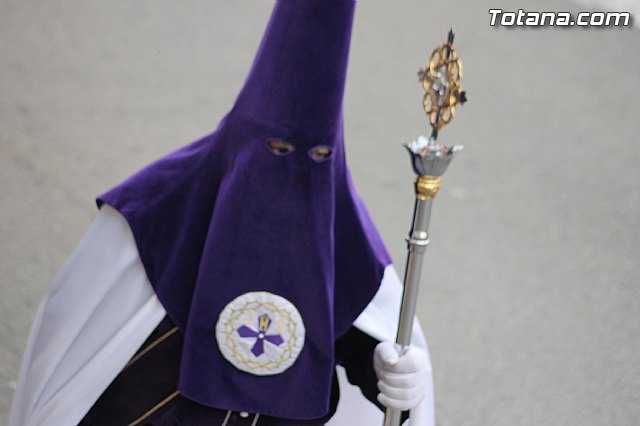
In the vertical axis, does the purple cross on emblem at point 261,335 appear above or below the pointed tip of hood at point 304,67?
below

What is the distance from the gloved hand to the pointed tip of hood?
0.51m

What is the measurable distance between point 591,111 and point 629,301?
2.28m

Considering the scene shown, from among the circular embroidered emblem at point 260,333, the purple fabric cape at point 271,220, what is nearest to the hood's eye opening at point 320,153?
the purple fabric cape at point 271,220

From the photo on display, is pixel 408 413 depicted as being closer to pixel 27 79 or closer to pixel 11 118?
pixel 11 118

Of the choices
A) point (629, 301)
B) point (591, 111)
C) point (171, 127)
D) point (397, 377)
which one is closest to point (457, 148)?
point (397, 377)

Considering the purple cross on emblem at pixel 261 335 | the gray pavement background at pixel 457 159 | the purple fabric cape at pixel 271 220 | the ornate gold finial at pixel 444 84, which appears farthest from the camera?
the gray pavement background at pixel 457 159

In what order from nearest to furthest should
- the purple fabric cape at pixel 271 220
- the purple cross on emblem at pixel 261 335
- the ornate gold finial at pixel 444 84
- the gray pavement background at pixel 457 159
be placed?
1. the ornate gold finial at pixel 444 84
2. the purple fabric cape at pixel 271 220
3. the purple cross on emblem at pixel 261 335
4. the gray pavement background at pixel 457 159

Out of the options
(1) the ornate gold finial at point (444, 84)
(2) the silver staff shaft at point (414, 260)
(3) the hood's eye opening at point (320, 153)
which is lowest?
(2) the silver staff shaft at point (414, 260)

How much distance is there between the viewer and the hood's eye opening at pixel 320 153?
1926 mm

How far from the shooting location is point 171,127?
5.25 meters

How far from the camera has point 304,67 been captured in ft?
6.13

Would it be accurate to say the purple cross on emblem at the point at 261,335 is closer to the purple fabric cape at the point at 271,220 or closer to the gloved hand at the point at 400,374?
the purple fabric cape at the point at 271,220

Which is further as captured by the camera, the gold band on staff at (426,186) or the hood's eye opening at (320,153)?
the hood's eye opening at (320,153)

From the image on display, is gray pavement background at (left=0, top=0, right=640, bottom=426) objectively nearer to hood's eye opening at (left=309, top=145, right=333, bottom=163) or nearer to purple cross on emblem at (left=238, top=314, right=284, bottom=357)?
purple cross on emblem at (left=238, top=314, right=284, bottom=357)
